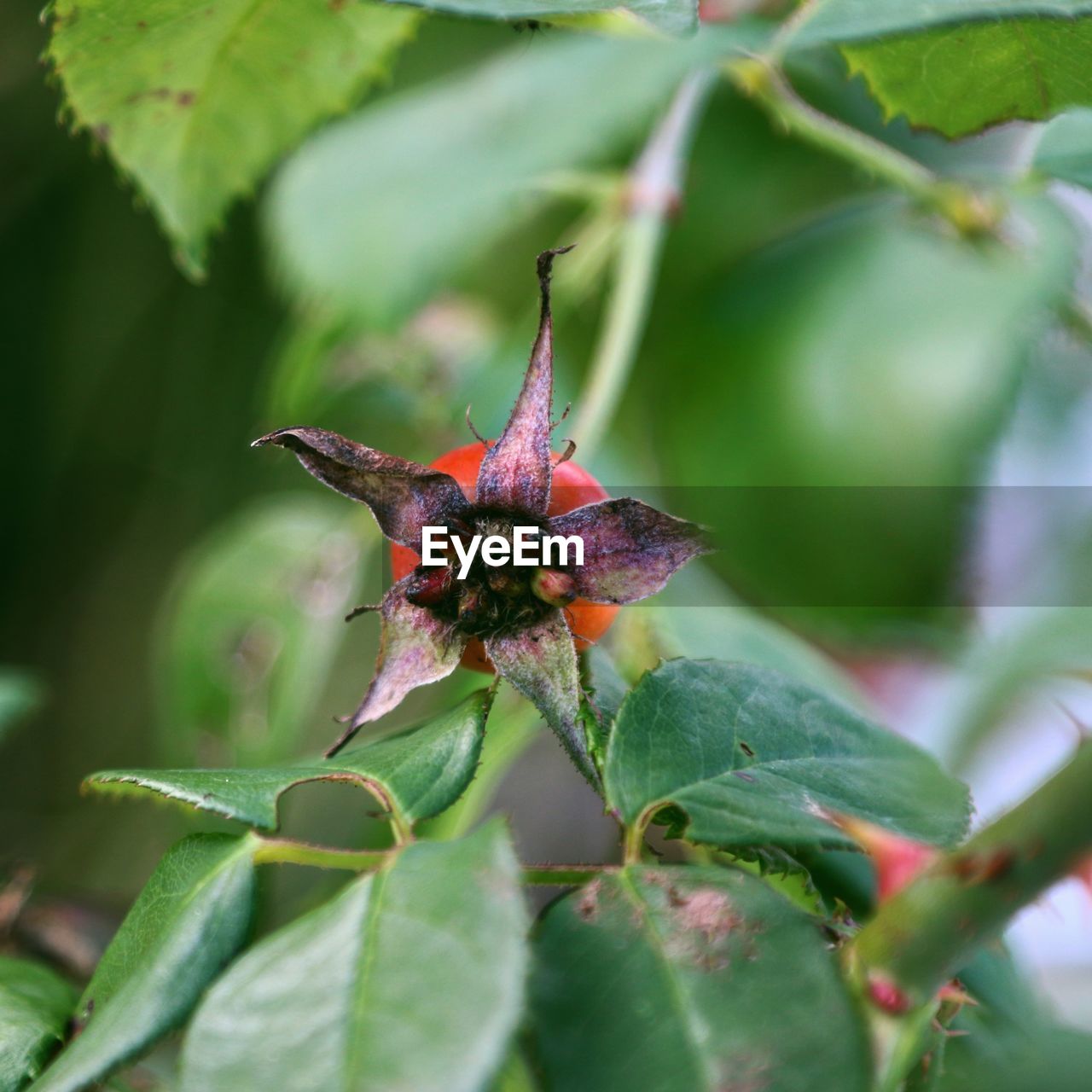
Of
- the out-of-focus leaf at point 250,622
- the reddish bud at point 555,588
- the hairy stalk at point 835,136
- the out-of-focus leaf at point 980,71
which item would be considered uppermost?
the out-of-focus leaf at point 980,71

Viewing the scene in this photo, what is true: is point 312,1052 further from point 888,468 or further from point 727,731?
point 888,468

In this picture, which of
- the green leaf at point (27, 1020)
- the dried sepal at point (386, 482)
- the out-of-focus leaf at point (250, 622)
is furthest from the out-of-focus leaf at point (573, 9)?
the out-of-focus leaf at point (250, 622)

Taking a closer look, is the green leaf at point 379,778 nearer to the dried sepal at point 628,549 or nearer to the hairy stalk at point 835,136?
the dried sepal at point 628,549

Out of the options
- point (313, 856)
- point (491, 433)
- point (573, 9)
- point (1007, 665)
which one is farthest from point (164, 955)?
point (491, 433)

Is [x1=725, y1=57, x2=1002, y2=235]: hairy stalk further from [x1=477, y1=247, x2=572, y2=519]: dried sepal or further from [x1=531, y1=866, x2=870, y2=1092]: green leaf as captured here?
[x1=531, y1=866, x2=870, y2=1092]: green leaf

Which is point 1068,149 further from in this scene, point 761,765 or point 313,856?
point 313,856

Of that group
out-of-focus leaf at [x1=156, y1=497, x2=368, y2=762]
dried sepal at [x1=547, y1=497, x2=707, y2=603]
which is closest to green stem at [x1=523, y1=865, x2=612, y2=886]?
dried sepal at [x1=547, y1=497, x2=707, y2=603]
